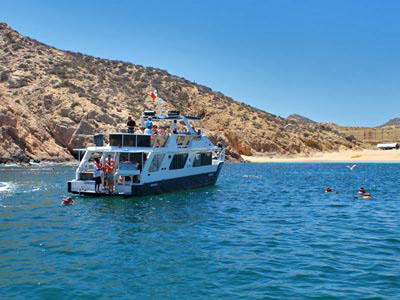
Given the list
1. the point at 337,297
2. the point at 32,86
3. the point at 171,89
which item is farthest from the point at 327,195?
the point at 171,89

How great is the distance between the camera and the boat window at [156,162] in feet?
92.3

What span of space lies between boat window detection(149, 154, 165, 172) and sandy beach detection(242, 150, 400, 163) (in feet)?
187

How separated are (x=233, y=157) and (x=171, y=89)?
102 ft

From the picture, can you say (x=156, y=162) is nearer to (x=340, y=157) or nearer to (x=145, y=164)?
(x=145, y=164)

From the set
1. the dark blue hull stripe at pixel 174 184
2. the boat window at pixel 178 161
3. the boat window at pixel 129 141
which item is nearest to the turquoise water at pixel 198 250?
the dark blue hull stripe at pixel 174 184

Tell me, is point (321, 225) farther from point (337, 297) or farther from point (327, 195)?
point (327, 195)

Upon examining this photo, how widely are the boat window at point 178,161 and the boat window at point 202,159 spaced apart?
193 cm

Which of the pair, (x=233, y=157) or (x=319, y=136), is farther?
(x=319, y=136)

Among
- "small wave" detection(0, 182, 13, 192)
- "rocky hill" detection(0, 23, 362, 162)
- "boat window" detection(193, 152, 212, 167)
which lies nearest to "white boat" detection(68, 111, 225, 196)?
"boat window" detection(193, 152, 212, 167)

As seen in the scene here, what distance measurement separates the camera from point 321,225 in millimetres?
18438

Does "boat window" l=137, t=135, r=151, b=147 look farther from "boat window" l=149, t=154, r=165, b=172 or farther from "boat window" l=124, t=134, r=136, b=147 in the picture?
"boat window" l=149, t=154, r=165, b=172

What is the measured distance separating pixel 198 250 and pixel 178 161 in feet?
56.2

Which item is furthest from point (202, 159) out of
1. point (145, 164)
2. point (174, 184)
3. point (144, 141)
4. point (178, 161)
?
point (145, 164)

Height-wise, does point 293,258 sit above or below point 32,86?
below
